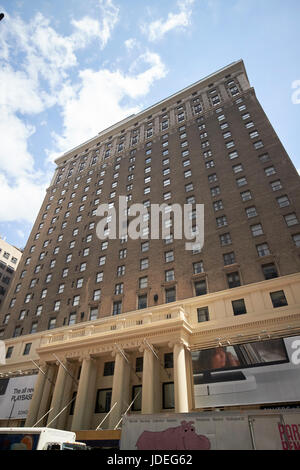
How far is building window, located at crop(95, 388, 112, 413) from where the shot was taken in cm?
2692

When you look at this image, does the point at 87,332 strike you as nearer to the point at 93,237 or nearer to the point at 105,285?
the point at 105,285

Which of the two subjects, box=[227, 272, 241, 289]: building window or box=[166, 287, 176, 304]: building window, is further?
box=[166, 287, 176, 304]: building window

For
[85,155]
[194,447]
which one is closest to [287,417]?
[194,447]

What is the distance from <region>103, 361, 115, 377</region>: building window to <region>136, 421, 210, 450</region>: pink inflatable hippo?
1581cm

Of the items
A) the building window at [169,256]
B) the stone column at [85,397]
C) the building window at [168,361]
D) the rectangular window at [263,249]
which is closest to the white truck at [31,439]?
the stone column at [85,397]

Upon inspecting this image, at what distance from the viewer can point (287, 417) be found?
11.4 m

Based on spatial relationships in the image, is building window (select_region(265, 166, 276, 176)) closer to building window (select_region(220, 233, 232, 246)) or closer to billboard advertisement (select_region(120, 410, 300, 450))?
building window (select_region(220, 233, 232, 246))

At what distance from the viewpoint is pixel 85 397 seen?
86.0 ft

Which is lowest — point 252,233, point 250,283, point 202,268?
point 250,283

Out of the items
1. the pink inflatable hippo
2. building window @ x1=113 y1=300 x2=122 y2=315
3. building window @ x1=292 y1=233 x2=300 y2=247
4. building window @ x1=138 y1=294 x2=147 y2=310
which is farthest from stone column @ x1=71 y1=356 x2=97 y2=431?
building window @ x1=292 y1=233 x2=300 y2=247

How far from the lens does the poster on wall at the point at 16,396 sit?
30297 millimetres

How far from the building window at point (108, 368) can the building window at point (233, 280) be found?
14588mm

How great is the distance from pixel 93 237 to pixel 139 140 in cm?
2570

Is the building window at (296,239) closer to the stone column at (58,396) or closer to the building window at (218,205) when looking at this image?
the building window at (218,205)
